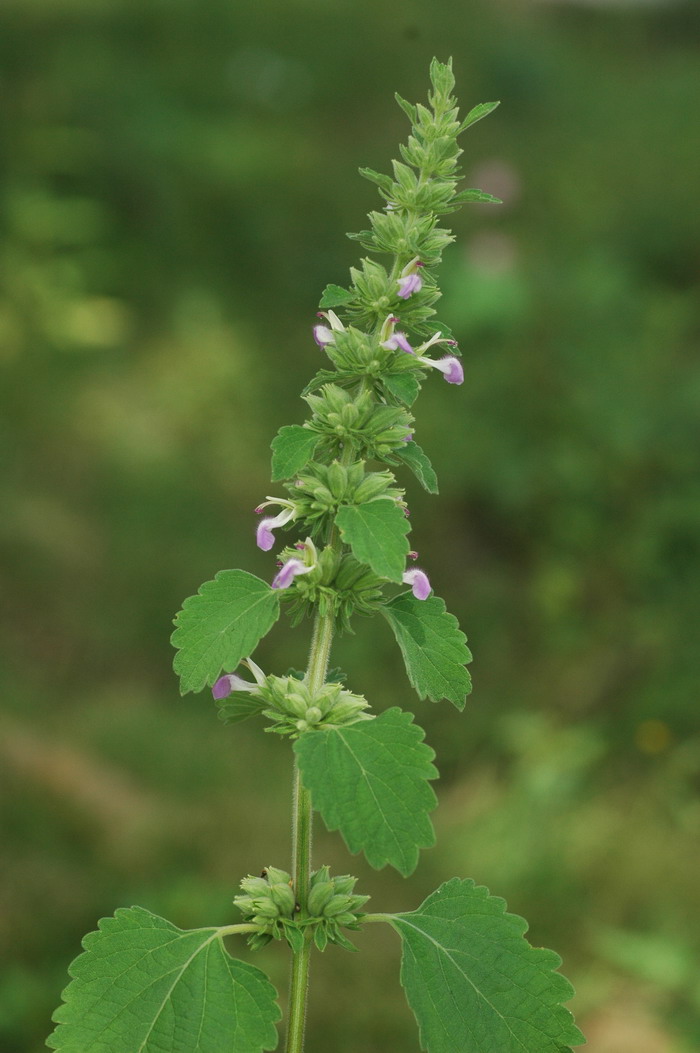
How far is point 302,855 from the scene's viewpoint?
61.9 inches

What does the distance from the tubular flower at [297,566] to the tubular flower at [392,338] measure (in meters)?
0.32

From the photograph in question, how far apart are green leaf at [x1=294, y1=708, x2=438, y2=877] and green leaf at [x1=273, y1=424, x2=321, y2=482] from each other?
0.37m

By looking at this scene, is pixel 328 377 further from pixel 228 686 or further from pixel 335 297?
pixel 228 686

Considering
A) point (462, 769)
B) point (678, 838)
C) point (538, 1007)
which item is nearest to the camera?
point (538, 1007)

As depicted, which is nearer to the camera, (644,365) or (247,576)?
(247,576)

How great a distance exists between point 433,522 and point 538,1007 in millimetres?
5788

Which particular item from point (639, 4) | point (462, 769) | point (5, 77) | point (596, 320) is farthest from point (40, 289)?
point (639, 4)

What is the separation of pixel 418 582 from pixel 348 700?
220 millimetres

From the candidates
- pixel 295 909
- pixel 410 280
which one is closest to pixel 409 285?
pixel 410 280

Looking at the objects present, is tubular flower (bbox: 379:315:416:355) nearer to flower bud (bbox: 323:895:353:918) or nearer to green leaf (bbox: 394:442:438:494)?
green leaf (bbox: 394:442:438:494)

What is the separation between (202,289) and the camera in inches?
365

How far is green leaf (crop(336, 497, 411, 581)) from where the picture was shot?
1.39 meters

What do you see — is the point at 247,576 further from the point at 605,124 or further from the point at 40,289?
the point at 605,124

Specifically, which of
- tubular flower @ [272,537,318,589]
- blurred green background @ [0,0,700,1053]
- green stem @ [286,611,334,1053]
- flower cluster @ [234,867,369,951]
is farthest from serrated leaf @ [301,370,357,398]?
blurred green background @ [0,0,700,1053]
